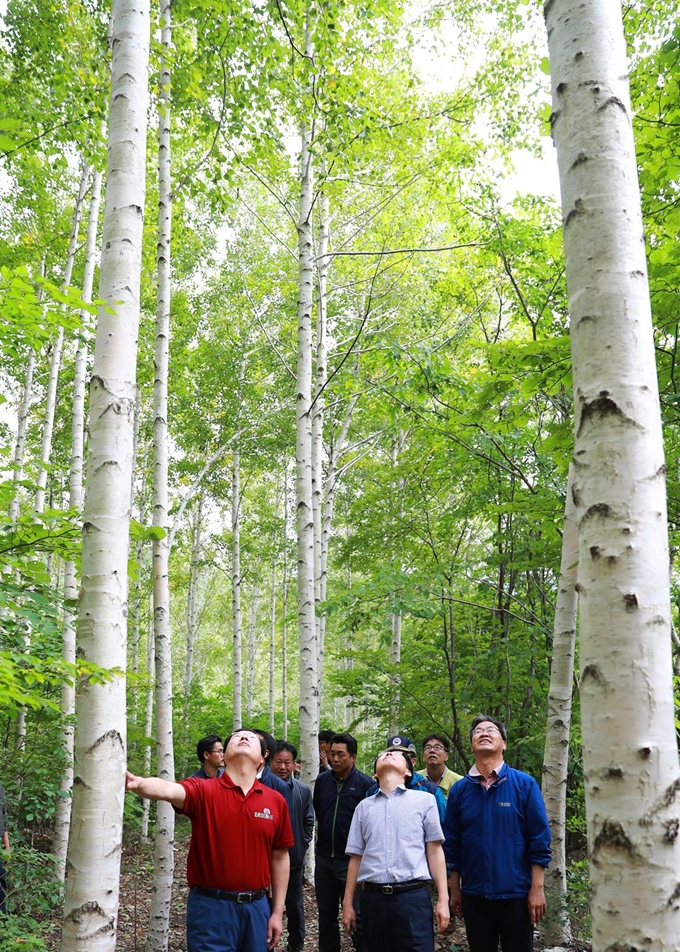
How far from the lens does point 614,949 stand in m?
1.35

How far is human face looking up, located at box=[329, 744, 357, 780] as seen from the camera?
547 cm

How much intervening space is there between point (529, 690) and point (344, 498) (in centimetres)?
970

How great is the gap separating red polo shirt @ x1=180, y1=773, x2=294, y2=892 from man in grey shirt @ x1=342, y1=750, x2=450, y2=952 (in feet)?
2.20

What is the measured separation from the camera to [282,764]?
20.9ft

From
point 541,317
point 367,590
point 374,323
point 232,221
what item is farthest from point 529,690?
point 232,221

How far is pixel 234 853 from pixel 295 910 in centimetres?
297

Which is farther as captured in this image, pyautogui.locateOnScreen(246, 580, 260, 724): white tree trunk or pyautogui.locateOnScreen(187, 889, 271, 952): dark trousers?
pyautogui.locateOnScreen(246, 580, 260, 724): white tree trunk

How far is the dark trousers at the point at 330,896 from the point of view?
5.31 m

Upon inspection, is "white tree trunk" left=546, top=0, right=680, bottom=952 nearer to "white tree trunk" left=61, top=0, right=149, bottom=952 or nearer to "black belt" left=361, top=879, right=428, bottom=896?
"white tree trunk" left=61, top=0, right=149, bottom=952

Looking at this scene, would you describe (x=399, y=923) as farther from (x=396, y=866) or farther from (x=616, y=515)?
(x=616, y=515)

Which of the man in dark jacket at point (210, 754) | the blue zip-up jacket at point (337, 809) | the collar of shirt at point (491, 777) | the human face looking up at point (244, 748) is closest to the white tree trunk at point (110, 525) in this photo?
the human face looking up at point (244, 748)

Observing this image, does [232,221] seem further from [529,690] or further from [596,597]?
[596,597]

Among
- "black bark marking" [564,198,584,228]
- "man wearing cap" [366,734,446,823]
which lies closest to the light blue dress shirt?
"man wearing cap" [366,734,446,823]

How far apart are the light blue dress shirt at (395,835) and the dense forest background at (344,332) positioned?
1.64m
